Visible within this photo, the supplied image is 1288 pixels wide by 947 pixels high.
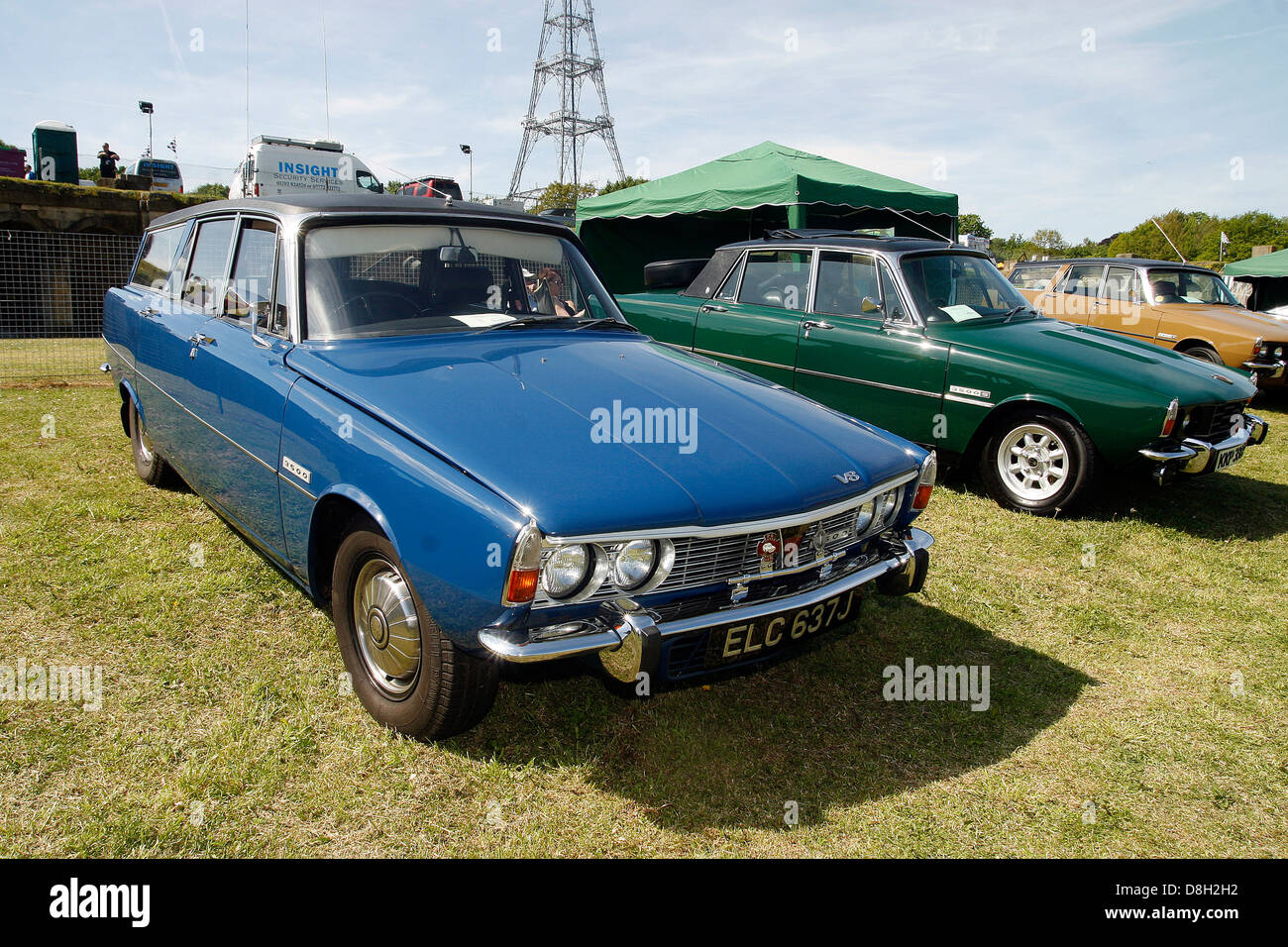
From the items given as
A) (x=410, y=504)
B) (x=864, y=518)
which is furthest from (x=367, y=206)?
(x=864, y=518)

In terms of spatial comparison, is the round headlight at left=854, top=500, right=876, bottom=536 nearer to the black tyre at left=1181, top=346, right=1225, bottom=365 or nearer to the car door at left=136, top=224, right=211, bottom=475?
the car door at left=136, top=224, right=211, bottom=475

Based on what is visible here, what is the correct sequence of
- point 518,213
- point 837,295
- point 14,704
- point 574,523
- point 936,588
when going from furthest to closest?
1. point 837,295
2. point 936,588
3. point 518,213
4. point 14,704
5. point 574,523

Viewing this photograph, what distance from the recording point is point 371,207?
3328 millimetres

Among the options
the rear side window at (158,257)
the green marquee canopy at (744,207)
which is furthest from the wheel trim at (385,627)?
the green marquee canopy at (744,207)

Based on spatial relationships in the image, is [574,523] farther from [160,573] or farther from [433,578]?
[160,573]

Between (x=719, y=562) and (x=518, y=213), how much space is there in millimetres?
2150

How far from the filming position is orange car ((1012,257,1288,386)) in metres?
8.91

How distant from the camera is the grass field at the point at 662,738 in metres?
2.30

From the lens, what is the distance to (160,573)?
151 inches

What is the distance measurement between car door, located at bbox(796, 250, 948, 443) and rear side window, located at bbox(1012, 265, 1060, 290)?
5.58m

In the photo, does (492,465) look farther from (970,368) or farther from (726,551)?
(970,368)

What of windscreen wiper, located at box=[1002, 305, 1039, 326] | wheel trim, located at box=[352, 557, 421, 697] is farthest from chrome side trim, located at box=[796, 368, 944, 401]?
wheel trim, located at box=[352, 557, 421, 697]

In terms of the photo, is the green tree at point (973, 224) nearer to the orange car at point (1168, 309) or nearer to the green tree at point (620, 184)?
the green tree at point (620, 184)
